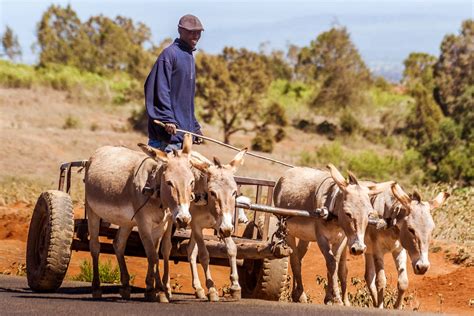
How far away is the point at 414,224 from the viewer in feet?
37.6

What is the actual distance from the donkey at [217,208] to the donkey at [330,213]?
99 centimetres

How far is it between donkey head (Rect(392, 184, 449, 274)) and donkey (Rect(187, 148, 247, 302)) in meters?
1.67

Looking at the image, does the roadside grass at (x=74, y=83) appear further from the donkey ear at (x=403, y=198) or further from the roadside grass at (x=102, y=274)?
the donkey ear at (x=403, y=198)

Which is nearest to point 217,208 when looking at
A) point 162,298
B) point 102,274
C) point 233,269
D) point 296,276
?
point 233,269

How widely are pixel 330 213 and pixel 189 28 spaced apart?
250 cm

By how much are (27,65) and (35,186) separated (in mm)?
33685

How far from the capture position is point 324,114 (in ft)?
174

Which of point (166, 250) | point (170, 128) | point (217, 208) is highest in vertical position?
point (170, 128)

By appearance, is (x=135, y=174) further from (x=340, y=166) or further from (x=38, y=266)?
(x=340, y=166)

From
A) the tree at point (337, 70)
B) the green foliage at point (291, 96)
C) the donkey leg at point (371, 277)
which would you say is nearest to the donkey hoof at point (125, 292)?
the donkey leg at point (371, 277)

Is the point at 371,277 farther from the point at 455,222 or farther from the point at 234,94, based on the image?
the point at 234,94

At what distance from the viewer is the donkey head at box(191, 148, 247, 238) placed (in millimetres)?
10695

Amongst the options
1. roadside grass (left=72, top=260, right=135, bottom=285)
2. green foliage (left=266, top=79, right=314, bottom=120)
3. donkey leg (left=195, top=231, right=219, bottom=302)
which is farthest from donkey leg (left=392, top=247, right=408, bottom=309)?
green foliage (left=266, top=79, right=314, bottom=120)

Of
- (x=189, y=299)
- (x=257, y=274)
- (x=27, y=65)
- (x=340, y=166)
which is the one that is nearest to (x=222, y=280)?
(x=257, y=274)
